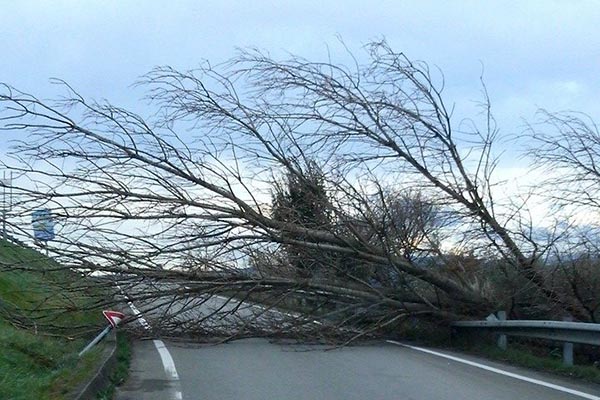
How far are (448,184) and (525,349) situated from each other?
323 cm

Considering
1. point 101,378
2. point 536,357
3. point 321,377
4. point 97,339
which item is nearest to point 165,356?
point 97,339

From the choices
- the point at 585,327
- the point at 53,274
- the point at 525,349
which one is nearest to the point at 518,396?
the point at 585,327

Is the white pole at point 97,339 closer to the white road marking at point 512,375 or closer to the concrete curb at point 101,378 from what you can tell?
the concrete curb at point 101,378

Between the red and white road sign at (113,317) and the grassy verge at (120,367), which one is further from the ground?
the red and white road sign at (113,317)

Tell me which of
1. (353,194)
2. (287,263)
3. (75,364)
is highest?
(353,194)

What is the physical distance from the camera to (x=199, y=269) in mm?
14898

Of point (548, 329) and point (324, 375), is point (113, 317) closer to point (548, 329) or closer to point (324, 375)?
point (324, 375)

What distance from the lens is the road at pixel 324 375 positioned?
1098cm

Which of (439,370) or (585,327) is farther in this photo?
(439,370)

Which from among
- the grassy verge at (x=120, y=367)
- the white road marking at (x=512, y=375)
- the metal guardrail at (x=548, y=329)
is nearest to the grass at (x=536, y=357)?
the metal guardrail at (x=548, y=329)

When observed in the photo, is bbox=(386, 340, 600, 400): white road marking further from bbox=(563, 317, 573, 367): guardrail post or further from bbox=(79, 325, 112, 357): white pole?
bbox=(79, 325, 112, 357): white pole

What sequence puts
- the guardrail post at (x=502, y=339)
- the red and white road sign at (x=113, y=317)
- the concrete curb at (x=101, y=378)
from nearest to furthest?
1. the concrete curb at (x=101, y=378)
2. the red and white road sign at (x=113, y=317)
3. the guardrail post at (x=502, y=339)

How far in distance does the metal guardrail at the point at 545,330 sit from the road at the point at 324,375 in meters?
0.62

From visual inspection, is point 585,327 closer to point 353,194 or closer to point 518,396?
point 518,396
